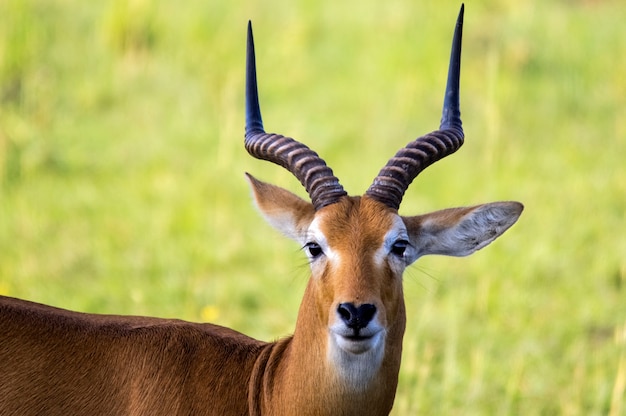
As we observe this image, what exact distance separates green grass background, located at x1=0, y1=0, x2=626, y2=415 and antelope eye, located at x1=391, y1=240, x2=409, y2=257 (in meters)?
2.52

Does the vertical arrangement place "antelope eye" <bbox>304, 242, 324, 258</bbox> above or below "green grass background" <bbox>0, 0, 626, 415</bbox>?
below

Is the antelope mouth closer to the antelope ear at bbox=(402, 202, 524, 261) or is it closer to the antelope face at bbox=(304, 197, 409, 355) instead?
the antelope face at bbox=(304, 197, 409, 355)

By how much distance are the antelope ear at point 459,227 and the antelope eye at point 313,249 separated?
448mm

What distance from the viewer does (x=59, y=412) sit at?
499 cm

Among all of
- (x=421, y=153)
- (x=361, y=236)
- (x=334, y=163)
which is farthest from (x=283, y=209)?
(x=334, y=163)

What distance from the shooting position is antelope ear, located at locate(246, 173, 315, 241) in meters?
5.51

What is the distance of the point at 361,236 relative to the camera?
16.6 ft

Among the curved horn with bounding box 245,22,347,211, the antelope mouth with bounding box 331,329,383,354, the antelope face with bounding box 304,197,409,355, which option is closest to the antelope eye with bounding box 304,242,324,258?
the antelope face with bounding box 304,197,409,355

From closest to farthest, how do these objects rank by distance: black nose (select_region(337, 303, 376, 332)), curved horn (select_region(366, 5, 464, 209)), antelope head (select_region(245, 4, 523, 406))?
black nose (select_region(337, 303, 376, 332))
antelope head (select_region(245, 4, 523, 406))
curved horn (select_region(366, 5, 464, 209))

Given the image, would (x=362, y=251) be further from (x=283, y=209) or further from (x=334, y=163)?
(x=334, y=163)

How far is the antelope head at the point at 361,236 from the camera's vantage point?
4.86 m

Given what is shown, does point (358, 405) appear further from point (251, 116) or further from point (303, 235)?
point (251, 116)

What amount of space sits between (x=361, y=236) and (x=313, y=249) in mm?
246

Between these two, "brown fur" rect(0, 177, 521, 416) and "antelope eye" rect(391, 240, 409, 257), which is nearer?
"brown fur" rect(0, 177, 521, 416)
